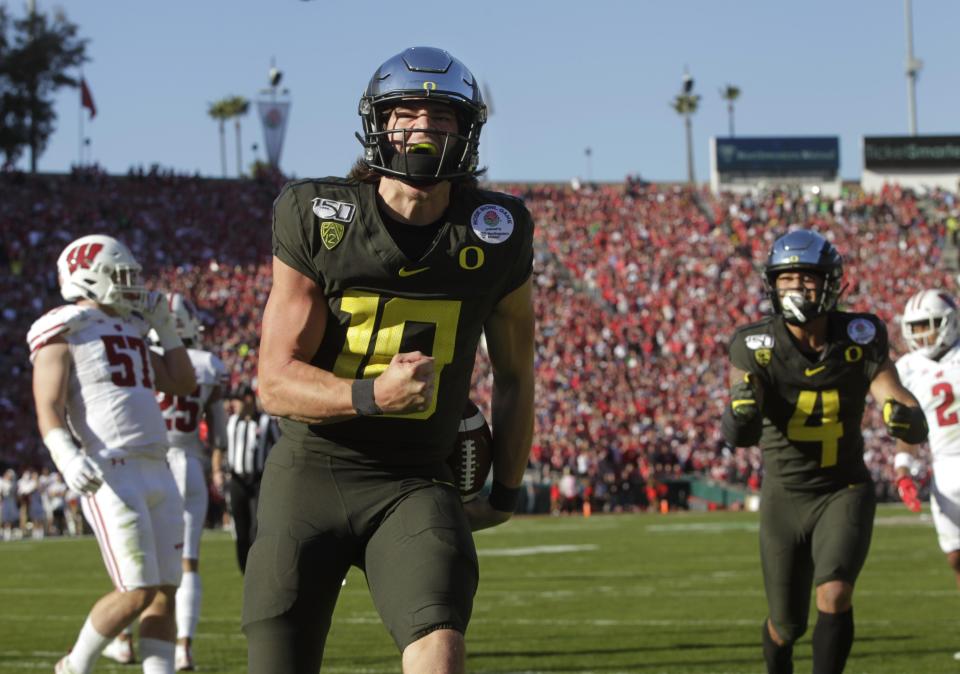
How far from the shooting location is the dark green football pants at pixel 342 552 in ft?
12.0

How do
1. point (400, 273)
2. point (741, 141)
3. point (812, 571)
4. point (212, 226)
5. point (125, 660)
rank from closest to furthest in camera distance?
point (400, 273), point (812, 571), point (125, 660), point (212, 226), point (741, 141)

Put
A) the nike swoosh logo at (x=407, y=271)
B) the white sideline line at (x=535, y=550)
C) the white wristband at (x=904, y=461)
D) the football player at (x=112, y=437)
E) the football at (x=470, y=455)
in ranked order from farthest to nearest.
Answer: the white sideline line at (x=535, y=550) → the white wristband at (x=904, y=461) → the football player at (x=112, y=437) → the football at (x=470, y=455) → the nike swoosh logo at (x=407, y=271)

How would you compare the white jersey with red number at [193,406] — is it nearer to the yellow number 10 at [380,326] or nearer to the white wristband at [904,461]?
the white wristband at [904,461]

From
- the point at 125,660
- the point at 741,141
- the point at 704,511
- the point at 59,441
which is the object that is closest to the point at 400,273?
the point at 59,441

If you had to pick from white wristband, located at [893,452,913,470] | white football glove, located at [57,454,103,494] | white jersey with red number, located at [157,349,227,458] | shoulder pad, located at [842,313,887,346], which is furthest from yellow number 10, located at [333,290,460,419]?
white jersey with red number, located at [157,349,227,458]

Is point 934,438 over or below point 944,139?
below

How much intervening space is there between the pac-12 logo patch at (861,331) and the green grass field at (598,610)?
2.29 meters

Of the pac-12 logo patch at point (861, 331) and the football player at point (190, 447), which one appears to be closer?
the pac-12 logo patch at point (861, 331)

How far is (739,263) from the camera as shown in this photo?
39.2m

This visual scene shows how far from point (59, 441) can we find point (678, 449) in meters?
26.5

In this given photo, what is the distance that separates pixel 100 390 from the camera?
6.59 meters

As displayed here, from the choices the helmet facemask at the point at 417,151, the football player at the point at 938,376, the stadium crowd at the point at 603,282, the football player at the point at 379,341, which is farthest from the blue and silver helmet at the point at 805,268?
the stadium crowd at the point at 603,282

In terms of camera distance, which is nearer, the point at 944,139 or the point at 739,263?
the point at 739,263

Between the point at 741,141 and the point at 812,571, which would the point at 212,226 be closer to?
the point at 741,141
